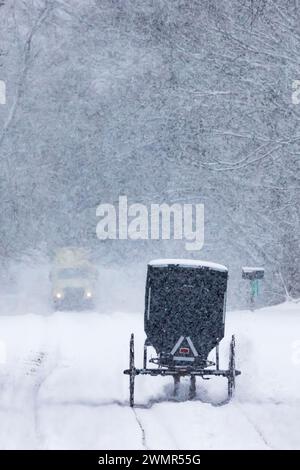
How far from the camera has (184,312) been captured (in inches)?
578

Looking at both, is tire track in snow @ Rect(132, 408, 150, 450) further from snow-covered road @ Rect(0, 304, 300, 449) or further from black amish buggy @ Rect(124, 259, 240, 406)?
black amish buggy @ Rect(124, 259, 240, 406)

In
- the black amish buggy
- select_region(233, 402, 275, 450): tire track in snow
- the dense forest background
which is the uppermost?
the dense forest background

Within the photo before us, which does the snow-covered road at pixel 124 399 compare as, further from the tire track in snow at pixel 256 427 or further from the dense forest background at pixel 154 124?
the dense forest background at pixel 154 124

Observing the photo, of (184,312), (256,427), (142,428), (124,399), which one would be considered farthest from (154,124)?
(142,428)

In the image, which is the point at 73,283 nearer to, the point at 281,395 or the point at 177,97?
the point at 177,97

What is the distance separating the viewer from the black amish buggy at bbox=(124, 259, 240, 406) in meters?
14.5

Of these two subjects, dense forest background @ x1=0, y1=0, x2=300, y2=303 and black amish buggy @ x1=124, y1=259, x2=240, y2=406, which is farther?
dense forest background @ x1=0, y1=0, x2=300, y2=303

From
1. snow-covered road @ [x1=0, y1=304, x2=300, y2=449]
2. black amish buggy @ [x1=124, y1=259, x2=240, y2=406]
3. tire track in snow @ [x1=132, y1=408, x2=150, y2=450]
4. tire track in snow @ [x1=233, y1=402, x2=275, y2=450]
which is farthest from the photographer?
black amish buggy @ [x1=124, y1=259, x2=240, y2=406]

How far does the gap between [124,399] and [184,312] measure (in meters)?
1.80

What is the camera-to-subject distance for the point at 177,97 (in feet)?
118

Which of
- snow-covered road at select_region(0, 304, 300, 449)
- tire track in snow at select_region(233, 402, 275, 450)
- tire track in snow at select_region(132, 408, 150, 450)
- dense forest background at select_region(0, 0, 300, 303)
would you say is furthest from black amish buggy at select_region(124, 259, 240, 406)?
dense forest background at select_region(0, 0, 300, 303)

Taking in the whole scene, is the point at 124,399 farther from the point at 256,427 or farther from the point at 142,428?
the point at 256,427

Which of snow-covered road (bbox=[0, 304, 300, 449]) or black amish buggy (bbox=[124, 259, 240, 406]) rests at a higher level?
black amish buggy (bbox=[124, 259, 240, 406])

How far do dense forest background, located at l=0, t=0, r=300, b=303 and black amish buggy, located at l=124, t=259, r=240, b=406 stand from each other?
46.4ft
